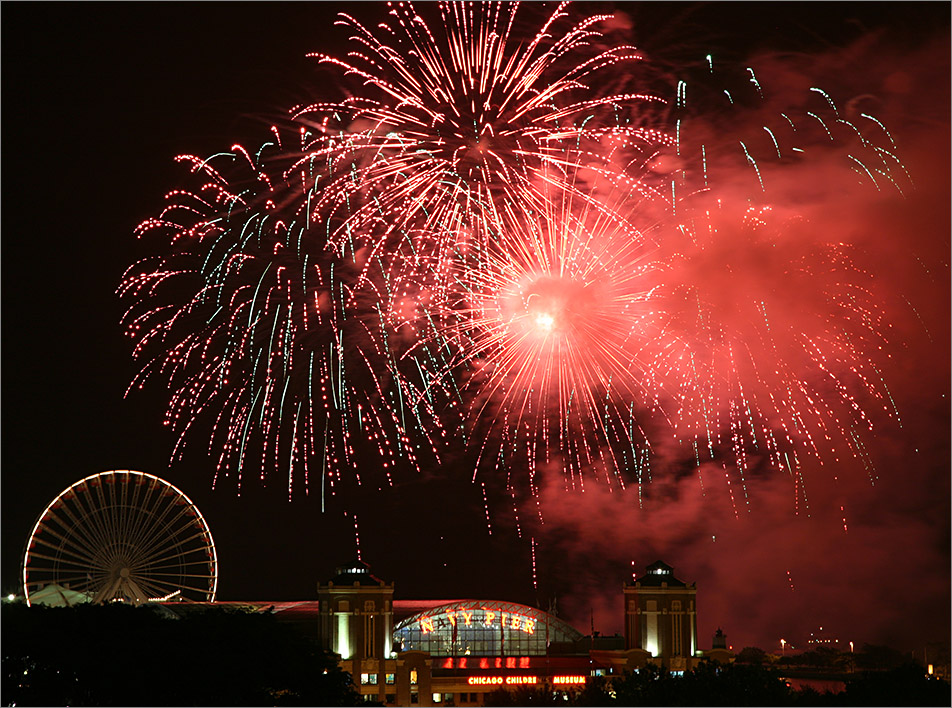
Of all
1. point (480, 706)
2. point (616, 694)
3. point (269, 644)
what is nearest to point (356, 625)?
point (480, 706)

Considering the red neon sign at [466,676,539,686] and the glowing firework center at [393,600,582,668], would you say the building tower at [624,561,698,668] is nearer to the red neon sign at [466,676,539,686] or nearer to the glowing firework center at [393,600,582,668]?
the glowing firework center at [393,600,582,668]

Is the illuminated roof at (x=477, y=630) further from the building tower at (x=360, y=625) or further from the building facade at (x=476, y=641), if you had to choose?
the building tower at (x=360, y=625)

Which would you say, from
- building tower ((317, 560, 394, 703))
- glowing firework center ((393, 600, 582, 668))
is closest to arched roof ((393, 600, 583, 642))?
glowing firework center ((393, 600, 582, 668))

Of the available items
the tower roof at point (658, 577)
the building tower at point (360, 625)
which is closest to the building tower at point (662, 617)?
the tower roof at point (658, 577)

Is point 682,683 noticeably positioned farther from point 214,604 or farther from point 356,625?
point 214,604

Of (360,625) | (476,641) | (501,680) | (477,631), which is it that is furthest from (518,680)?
(360,625)

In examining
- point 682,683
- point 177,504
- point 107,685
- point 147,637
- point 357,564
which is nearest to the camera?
point 107,685

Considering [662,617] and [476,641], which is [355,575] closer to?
[476,641]

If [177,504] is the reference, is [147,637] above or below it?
below
